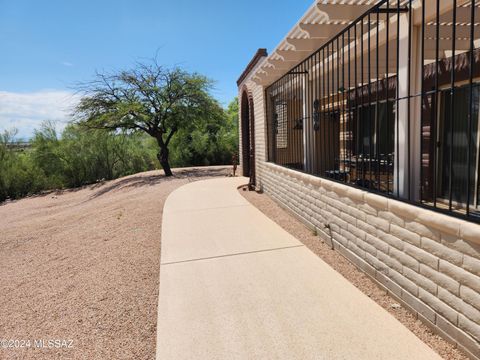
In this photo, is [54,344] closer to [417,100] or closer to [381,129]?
[417,100]

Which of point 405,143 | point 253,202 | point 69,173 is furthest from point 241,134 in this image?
point 69,173

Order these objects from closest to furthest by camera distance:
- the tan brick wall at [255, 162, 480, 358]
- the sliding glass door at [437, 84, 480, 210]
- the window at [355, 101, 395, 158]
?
1. the tan brick wall at [255, 162, 480, 358]
2. the window at [355, 101, 395, 158]
3. the sliding glass door at [437, 84, 480, 210]

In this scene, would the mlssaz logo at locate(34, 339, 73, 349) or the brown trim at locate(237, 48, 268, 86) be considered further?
the brown trim at locate(237, 48, 268, 86)

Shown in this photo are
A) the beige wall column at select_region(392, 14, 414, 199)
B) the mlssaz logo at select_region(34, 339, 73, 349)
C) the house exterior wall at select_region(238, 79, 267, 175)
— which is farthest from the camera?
the house exterior wall at select_region(238, 79, 267, 175)

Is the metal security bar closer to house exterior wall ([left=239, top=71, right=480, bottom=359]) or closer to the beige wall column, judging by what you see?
the beige wall column

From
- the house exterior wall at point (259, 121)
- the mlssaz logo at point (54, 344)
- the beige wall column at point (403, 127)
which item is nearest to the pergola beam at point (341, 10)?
the beige wall column at point (403, 127)

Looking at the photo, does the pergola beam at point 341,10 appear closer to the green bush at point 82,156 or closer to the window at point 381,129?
the window at point 381,129

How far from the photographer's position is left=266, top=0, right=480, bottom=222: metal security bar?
3180 mm

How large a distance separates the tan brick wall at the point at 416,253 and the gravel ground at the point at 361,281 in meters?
0.07

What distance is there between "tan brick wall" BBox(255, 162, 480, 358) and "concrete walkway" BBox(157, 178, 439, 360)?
275mm

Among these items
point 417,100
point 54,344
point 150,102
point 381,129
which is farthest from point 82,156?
point 417,100

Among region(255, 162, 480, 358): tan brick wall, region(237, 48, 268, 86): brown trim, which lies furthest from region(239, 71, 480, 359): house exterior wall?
region(237, 48, 268, 86): brown trim

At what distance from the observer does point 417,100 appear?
3889mm

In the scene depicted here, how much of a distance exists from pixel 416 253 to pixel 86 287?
3.69m
